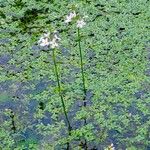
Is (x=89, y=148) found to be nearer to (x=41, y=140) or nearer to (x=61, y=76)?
(x=41, y=140)

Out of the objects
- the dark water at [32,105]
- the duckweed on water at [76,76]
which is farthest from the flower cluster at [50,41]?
the dark water at [32,105]

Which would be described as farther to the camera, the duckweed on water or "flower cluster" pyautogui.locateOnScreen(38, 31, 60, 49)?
the duckweed on water

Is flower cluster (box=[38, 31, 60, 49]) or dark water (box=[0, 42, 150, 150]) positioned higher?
flower cluster (box=[38, 31, 60, 49])

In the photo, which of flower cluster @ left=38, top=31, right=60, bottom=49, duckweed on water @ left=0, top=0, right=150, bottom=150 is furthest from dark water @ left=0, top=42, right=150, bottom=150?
flower cluster @ left=38, top=31, right=60, bottom=49

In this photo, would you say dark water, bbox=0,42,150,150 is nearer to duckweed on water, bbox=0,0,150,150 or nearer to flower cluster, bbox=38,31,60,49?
duckweed on water, bbox=0,0,150,150

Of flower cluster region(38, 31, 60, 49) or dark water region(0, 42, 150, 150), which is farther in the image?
dark water region(0, 42, 150, 150)

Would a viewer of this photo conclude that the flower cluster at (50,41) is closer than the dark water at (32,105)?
Yes

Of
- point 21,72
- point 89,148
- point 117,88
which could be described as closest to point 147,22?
point 117,88

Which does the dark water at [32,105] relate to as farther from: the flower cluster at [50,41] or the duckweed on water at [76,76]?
the flower cluster at [50,41]

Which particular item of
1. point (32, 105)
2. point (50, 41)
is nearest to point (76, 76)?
point (32, 105)

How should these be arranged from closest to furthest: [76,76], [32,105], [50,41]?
[50,41] < [32,105] < [76,76]

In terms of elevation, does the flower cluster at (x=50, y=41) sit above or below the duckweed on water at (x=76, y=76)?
above

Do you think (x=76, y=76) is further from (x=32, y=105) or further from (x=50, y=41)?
(x=50, y=41)
